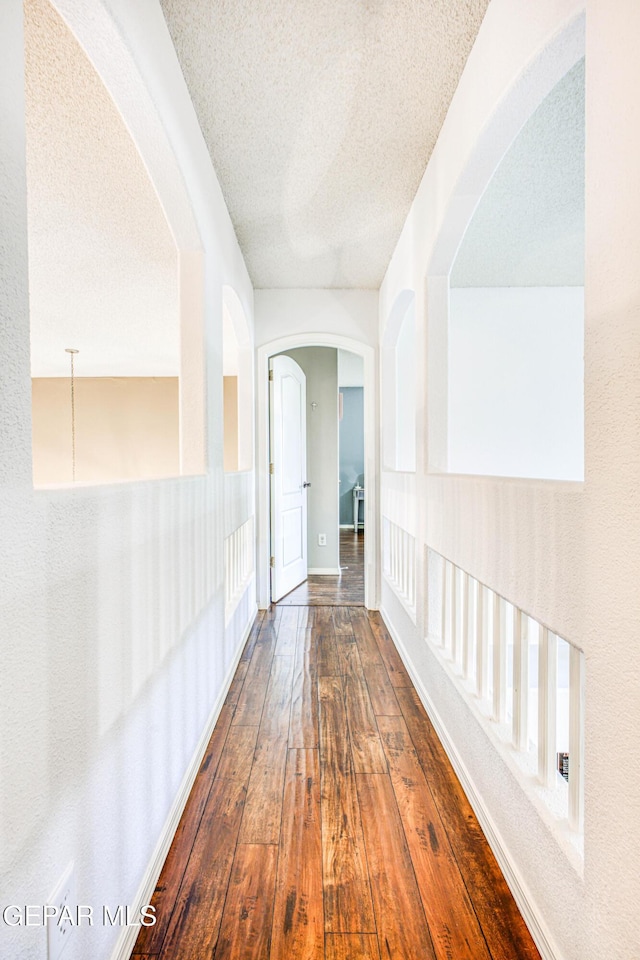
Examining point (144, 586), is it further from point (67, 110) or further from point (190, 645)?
point (67, 110)

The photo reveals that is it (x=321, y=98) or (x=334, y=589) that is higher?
(x=321, y=98)

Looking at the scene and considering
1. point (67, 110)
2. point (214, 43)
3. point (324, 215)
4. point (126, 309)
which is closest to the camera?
point (214, 43)

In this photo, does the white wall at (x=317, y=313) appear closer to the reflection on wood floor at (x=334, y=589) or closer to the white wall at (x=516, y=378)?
the white wall at (x=516, y=378)

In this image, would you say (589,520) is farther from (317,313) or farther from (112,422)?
(112,422)

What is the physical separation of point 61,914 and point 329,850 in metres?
0.89

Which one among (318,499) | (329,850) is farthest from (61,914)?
(318,499)

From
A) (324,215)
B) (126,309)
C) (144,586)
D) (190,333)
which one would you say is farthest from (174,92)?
(126,309)

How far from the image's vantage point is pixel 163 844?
5.24 ft

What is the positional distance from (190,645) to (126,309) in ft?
12.6

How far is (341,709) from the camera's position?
2.60 meters

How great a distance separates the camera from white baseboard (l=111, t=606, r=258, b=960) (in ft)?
4.14

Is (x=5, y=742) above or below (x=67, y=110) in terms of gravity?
below

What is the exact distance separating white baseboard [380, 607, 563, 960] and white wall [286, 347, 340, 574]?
3.47 meters

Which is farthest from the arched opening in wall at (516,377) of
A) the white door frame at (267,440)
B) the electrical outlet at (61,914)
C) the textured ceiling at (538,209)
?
the electrical outlet at (61,914)
